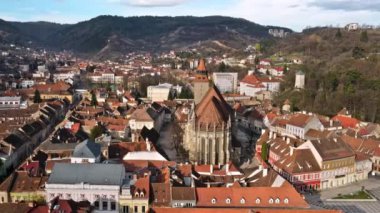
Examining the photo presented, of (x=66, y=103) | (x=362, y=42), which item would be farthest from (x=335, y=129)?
(x=362, y=42)

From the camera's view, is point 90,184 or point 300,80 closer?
point 90,184

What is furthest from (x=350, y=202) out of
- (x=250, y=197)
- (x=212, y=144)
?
(x=212, y=144)

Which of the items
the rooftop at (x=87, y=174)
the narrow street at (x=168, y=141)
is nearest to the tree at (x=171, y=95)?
the narrow street at (x=168, y=141)

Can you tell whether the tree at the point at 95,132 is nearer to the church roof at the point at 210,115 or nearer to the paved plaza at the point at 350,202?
the church roof at the point at 210,115

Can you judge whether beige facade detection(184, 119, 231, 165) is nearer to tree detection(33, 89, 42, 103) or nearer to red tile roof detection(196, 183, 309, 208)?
red tile roof detection(196, 183, 309, 208)

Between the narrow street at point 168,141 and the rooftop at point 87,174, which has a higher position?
the rooftop at point 87,174

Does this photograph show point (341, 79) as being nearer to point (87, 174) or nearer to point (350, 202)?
point (350, 202)

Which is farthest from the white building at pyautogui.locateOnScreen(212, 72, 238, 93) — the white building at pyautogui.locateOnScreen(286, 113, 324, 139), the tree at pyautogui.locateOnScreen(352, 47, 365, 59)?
the white building at pyautogui.locateOnScreen(286, 113, 324, 139)
